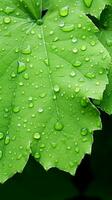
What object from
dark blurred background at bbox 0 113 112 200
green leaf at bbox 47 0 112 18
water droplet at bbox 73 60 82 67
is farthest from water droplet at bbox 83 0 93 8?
dark blurred background at bbox 0 113 112 200

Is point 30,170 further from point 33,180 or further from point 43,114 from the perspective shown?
point 43,114

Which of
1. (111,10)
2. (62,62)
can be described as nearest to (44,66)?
(62,62)

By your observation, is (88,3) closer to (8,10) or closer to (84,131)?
(8,10)

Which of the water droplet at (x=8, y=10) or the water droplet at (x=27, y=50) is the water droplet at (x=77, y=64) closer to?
the water droplet at (x=27, y=50)

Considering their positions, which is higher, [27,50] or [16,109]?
[27,50]

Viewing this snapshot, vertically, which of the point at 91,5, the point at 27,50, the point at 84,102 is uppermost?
the point at 91,5

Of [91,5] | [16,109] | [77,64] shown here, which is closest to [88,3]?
[91,5]

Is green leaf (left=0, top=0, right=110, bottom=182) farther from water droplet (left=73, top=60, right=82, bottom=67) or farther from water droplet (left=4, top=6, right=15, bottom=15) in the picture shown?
water droplet (left=4, top=6, right=15, bottom=15)
